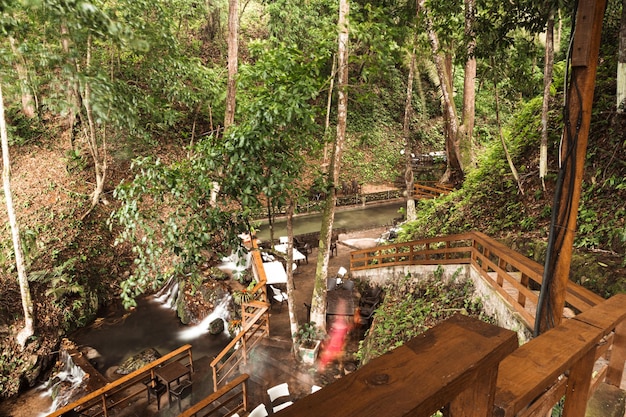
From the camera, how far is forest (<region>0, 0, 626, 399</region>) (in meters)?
5.89

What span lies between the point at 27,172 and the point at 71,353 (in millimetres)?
8100

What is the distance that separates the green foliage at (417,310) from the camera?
6529 mm

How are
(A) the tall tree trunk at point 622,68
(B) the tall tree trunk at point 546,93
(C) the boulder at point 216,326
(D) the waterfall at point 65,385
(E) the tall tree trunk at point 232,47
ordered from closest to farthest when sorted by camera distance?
(A) the tall tree trunk at point 622,68 → (B) the tall tree trunk at point 546,93 → (D) the waterfall at point 65,385 → (C) the boulder at point 216,326 → (E) the tall tree trunk at point 232,47

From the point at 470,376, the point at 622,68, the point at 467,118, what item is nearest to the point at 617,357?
the point at 470,376

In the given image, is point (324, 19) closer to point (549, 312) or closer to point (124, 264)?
point (124, 264)

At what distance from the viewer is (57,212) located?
41.3 feet

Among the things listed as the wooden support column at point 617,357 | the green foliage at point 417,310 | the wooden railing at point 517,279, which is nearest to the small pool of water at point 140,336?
the green foliage at point 417,310

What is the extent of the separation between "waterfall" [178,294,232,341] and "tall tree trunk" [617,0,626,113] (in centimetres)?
1043

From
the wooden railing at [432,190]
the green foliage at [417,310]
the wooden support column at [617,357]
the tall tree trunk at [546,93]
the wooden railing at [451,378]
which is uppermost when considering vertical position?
the tall tree trunk at [546,93]

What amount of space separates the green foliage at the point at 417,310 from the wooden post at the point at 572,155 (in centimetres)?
352

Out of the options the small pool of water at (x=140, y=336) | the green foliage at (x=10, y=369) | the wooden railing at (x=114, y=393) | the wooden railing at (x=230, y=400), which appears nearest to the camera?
the wooden railing at (x=230, y=400)

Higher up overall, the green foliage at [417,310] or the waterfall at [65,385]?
the green foliage at [417,310]

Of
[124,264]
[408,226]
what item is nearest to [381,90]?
[408,226]

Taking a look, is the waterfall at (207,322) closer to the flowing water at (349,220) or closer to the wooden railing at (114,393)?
the wooden railing at (114,393)
